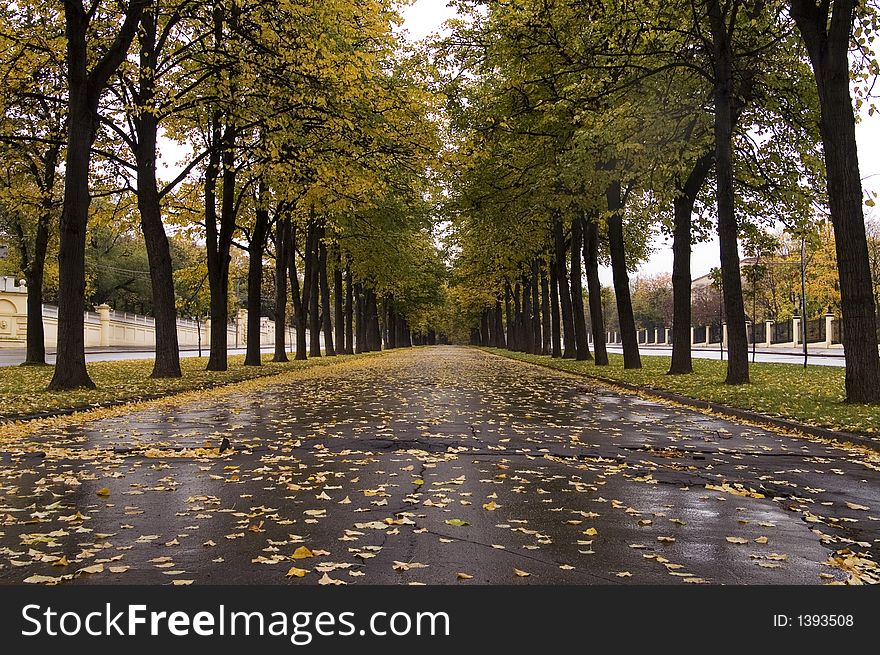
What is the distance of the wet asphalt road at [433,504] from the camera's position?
4273mm

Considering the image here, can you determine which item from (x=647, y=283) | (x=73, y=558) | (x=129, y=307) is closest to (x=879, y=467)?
(x=73, y=558)

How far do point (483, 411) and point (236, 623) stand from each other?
9782 mm

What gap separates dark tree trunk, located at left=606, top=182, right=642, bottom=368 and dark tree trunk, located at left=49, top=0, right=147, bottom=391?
15.0m

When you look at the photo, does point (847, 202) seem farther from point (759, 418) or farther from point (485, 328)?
point (485, 328)

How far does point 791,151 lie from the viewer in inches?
763

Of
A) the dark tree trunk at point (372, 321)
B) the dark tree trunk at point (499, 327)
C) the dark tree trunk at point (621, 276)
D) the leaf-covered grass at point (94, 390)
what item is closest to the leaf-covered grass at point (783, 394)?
the dark tree trunk at point (621, 276)

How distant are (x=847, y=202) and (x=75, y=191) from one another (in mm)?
14819

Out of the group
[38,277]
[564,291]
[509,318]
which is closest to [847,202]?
[564,291]

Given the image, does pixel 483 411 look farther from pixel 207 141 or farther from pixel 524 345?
pixel 524 345

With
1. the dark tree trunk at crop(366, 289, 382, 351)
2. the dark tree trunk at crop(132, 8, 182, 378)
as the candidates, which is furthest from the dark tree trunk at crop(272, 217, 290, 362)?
the dark tree trunk at crop(366, 289, 382, 351)

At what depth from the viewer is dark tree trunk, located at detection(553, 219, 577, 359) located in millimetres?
32916

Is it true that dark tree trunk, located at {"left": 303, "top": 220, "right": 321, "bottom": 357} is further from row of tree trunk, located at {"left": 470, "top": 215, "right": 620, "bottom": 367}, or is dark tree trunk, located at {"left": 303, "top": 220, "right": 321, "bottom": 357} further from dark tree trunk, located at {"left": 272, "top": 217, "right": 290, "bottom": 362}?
row of tree trunk, located at {"left": 470, "top": 215, "right": 620, "bottom": 367}

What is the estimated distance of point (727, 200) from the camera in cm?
1659

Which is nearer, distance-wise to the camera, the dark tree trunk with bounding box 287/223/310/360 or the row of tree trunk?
the row of tree trunk
